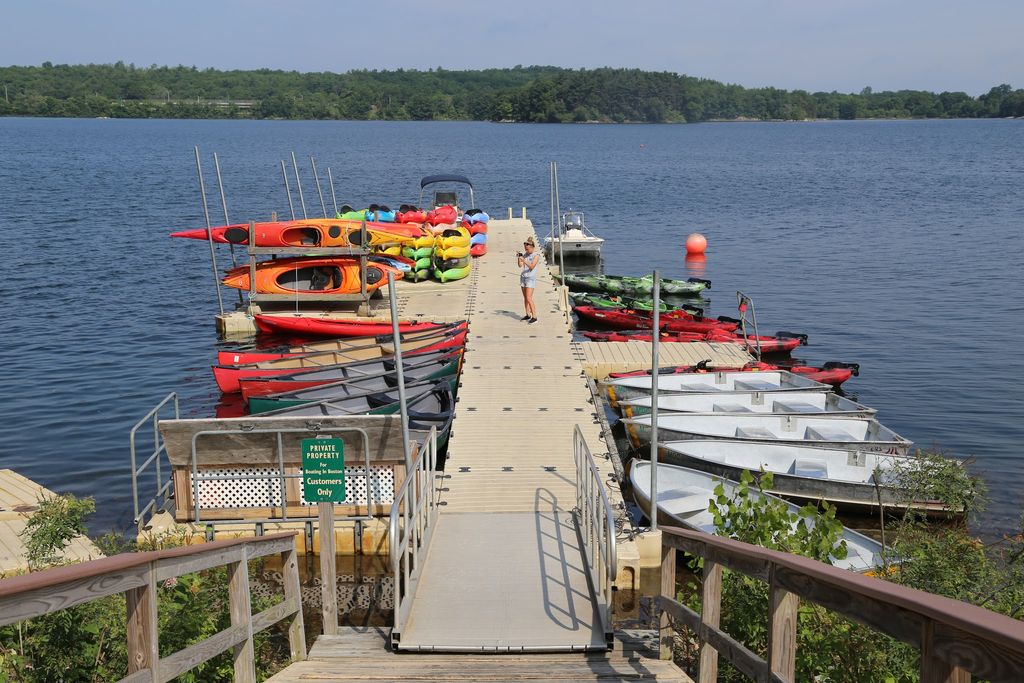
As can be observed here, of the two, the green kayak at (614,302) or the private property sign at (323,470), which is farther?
the green kayak at (614,302)

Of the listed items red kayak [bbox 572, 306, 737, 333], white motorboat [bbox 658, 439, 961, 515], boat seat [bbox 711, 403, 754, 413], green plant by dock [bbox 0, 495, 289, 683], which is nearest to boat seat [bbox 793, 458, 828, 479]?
white motorboat [bbox 658, 439, 961, 515]

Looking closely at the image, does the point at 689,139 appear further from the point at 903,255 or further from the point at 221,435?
the point at 221,435

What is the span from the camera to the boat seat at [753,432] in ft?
56.2

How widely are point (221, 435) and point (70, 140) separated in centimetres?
15775

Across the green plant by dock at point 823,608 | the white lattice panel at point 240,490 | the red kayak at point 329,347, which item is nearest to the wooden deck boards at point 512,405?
the red kayak at point 329,347

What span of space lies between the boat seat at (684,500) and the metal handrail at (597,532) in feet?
10.3

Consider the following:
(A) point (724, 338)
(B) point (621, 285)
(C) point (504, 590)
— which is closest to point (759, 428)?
(A) point (724, 338)

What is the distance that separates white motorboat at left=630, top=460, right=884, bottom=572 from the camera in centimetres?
1248

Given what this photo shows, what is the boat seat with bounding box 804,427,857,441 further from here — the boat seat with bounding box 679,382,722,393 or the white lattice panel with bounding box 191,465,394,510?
the white lattice panel with bounding box 191,465,394,510

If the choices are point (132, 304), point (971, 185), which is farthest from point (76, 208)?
point (971, 185)

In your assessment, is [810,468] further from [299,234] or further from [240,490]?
[299,234]

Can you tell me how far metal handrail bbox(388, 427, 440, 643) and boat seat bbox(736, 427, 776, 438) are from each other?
7.29 m

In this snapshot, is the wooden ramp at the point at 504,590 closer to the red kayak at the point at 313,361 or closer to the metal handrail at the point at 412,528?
the metal handrail at the point at 412,528

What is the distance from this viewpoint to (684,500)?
14.3 m
